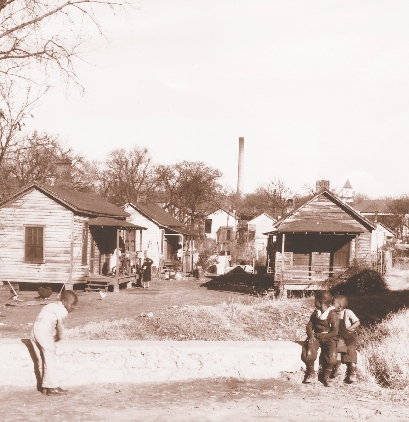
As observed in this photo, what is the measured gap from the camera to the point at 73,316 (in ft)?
60.1

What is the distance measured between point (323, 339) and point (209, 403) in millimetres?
1684

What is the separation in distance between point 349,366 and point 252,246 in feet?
171

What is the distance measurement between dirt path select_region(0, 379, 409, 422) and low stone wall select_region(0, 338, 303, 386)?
13cm

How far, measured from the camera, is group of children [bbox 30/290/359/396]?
618 centimetres

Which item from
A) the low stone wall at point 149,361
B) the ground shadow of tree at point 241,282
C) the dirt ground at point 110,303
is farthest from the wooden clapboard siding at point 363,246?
the low stone wall at point 149,361

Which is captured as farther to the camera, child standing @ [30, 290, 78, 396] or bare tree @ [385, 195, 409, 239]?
bare tree @ [385, 195, 409, 239]

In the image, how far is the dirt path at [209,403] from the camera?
17.9 feet

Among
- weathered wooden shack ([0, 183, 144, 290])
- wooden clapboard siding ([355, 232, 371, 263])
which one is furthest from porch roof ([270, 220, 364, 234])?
weathered wooden shack ([0, 183, 144, 290])

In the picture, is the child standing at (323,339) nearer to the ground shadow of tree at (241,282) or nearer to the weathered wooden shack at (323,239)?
the ground shadow of tree at (241,282)

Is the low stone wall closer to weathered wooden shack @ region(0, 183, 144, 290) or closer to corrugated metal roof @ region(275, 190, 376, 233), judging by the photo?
weathered wooden shack @ region(0, 183, 144, 290)

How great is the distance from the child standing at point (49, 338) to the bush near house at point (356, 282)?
1909cm

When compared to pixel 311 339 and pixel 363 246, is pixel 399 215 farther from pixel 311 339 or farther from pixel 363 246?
pixel 311 339

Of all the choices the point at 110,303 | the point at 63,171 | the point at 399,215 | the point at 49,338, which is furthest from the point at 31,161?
the point at 399,215

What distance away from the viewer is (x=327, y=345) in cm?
661
